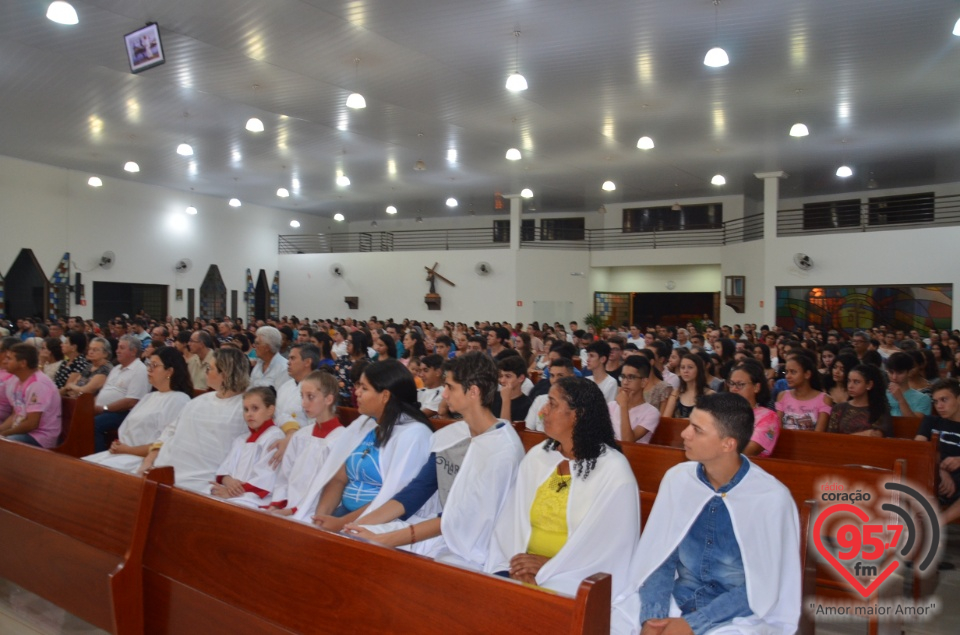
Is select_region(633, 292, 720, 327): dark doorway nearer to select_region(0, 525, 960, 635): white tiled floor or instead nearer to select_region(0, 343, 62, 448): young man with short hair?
select_region(0, 525, 960, 635): white tiled floor

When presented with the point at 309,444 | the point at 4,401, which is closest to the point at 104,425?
the point at 4,401

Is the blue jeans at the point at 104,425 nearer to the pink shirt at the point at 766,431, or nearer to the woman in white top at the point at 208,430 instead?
the woman in white top at the point at 208,430

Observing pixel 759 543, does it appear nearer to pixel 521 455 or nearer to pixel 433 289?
pixel 521 455

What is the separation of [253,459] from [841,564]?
2862 mm

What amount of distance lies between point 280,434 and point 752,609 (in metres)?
2.50

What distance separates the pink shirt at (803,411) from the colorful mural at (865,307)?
11.0 metres

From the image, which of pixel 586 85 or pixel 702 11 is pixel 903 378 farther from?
pixel 586 85

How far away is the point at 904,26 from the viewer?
7.18 metres

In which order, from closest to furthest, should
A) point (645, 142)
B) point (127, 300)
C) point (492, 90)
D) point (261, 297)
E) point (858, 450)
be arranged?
point (858, 450)
point (492, 90)
point (645, 142)
point (127, 300)
point (261, 297)

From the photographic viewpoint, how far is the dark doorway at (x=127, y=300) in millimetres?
15703

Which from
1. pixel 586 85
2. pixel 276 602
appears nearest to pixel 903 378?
pixel 276 602

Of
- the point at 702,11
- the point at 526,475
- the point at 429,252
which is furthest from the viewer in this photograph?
the point at 429,252

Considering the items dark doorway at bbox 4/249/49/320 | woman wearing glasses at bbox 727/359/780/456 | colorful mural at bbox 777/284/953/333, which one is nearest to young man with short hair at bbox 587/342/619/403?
woman wearing glasses at bbox 727/359/780/456

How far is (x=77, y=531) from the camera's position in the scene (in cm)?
262
